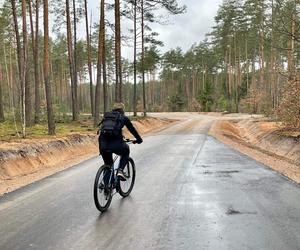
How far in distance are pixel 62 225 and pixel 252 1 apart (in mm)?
52581

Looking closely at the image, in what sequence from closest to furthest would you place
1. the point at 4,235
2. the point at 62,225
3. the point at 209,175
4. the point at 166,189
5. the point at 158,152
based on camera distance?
the point at 4,235
the point at 62,225
the point at 166,189
the point at 209,175
the point at 158,152

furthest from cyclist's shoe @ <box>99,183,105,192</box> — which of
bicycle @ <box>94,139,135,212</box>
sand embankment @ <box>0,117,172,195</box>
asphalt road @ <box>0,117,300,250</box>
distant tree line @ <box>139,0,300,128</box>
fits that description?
distant tree line @ <box>139,0,300,128</box>

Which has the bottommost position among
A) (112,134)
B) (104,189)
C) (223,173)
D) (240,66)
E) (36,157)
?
(223,173)

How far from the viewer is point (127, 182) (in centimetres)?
880

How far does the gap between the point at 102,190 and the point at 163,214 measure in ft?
3.98

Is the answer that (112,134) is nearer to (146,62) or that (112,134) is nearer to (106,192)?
(106,192)

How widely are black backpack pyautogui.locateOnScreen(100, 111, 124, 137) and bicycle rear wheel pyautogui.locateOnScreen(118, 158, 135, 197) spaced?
1090 millimetres

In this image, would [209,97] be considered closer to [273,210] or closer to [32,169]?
[32,169]

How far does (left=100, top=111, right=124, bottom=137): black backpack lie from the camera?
7672 mm

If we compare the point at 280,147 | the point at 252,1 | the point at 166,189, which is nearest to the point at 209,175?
the point at 166,189

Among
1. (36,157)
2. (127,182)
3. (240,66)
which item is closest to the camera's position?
(127,182)

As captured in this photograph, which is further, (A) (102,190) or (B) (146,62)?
(B) (146,62)

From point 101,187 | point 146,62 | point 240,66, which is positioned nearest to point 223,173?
point 101,187

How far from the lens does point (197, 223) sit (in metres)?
6.42
